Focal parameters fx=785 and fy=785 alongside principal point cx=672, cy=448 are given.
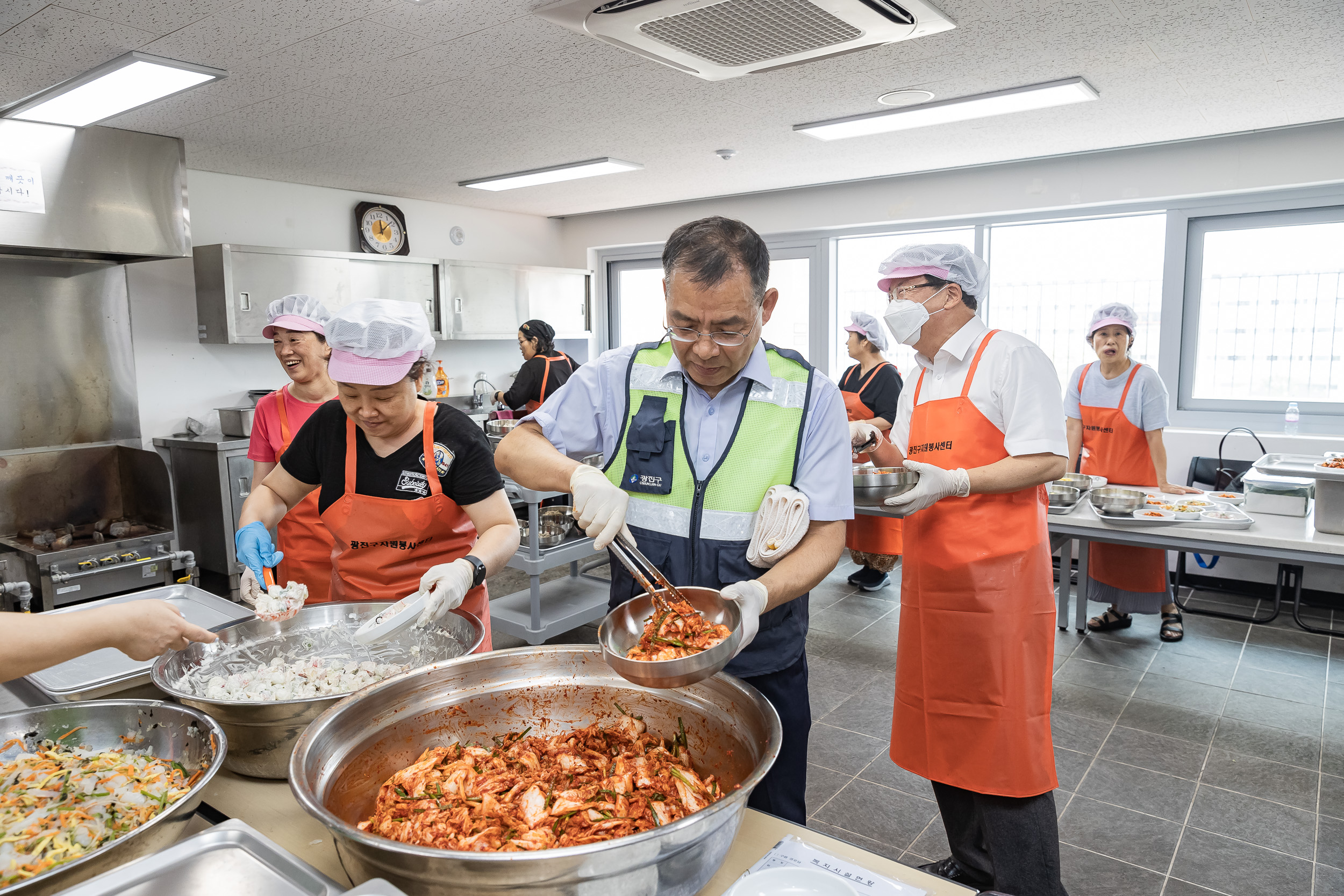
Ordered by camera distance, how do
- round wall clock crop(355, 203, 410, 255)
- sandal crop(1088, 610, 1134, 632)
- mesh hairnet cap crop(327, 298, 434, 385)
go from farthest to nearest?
1. round wall clock crop(355, 203, 410, 255)
2. sandal crop(1088, 610, 1134, 632)
3. mesh hairnet cap crop(327, 298, 434, 385)

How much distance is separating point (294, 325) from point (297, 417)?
13.9 inches

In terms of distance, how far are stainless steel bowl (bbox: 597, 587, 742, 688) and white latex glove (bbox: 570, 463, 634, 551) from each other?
5.6 inches

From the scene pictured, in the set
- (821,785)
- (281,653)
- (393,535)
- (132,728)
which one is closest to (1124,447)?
(821,785)

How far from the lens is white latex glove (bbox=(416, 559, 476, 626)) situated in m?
1.65

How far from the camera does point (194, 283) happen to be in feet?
18.9

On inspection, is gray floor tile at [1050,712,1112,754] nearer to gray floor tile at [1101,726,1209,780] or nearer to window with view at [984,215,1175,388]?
gray floor tile at [1101,726,1209,780]

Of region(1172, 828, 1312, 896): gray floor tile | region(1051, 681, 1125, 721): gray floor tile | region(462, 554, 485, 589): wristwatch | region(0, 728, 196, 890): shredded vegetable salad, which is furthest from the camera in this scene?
region(1051, 681, 1125, 721): gray floor tile

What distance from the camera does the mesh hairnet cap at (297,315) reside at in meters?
2.98

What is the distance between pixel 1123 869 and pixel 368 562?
269 centimetres


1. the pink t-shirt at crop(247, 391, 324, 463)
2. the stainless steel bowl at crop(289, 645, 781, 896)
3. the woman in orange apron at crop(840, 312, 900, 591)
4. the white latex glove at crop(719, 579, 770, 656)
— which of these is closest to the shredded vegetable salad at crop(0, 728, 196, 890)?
the stainless steel bowl at crop(289, 645, 781, 896)

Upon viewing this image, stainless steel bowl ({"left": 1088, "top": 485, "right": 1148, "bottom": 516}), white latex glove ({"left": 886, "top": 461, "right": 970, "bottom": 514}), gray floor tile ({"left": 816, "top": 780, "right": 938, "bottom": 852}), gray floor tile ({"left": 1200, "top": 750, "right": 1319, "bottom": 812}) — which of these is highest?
white latex glove ({"left": 886, "top": 461, "right": 970, "bottom": 514})

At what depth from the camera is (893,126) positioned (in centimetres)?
473

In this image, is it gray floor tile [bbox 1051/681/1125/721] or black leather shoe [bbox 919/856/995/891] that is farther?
gray floor tile [bbox 1051/681/1125/721]

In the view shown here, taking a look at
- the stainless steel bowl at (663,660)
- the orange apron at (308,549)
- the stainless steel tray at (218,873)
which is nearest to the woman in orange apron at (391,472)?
the orange apron at (308,549)
